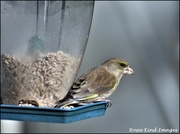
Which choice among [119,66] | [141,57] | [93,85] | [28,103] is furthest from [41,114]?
[141,57]

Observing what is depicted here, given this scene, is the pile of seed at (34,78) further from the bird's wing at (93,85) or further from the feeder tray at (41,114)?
the feeder tray at (41,114)

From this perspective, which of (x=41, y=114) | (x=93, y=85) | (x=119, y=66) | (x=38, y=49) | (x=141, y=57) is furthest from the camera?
(x=141, y=57)

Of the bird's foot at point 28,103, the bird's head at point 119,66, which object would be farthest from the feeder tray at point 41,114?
the bird's head at point 119,66

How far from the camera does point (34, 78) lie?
287 cm

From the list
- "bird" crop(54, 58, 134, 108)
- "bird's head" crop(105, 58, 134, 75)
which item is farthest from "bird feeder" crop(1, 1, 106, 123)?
"bird's head" crop(105, 58, 134, 75)

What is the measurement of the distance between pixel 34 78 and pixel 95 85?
1.30 feet

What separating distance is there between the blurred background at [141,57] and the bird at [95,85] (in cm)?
184

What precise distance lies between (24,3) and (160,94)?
2834 mm

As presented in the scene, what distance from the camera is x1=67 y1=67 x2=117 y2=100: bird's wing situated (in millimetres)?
2895

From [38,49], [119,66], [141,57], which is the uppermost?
[38,49]

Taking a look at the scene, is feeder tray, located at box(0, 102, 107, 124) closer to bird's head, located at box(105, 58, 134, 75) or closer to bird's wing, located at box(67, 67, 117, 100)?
bird's wing, located at box(67, 67, 117, 100)

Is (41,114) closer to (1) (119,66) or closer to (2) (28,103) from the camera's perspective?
(2) (28,103)

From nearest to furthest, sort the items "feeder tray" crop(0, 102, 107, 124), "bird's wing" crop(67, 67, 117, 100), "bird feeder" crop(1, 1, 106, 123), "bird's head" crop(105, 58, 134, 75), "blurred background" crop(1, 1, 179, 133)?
"feeder tray" crop(0, 102, 107, 124), "bird feeder" crop(1, 1, 106, 123), "bird's wing" crop(67, 67, 117, 100), "bird's head" crop(105, 58, 134, 75), "blurred background" crop(1, 1, 179, 133)

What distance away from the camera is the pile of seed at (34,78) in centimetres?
284
